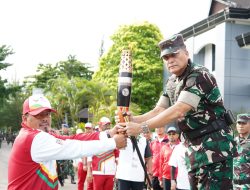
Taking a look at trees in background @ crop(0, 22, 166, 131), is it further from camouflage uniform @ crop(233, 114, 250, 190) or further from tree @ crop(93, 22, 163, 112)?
camouflage uniform @ crop(233, 114, 250, 190)

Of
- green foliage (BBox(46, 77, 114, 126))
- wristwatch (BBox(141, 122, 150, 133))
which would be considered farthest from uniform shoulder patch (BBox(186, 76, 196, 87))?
green foliage (BBox(46, 77, 114, 126))

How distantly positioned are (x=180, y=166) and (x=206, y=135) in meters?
6.16

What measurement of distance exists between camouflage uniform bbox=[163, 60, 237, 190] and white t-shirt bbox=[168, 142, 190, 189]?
5625 millimetres

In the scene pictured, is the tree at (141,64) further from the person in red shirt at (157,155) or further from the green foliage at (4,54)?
the person in red shirt at (157,155)

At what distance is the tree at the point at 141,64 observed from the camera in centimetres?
4138

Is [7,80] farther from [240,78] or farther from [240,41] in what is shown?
[240,41]

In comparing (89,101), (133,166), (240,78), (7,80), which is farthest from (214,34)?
(7,80)

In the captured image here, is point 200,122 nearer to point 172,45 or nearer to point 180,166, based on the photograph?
point 172,45

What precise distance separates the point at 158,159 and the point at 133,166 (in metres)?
3.88

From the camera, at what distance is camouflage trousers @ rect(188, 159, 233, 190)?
5.02m

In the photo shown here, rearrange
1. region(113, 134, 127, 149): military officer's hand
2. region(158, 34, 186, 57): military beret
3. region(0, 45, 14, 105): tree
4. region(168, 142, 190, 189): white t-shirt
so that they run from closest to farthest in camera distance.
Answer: region(158, 34, 186, 57): military beret < region(113, 134, 127, 149): military officer's hand < region(168, 142, 190, 189): white t-shirt < region(0, 45, 14, 105): tree

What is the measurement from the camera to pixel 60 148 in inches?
194

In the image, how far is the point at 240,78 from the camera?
93.7 ft

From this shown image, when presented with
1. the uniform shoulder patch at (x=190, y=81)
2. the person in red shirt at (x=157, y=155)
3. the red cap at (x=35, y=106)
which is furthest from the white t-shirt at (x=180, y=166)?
the red cap at (x=35, y=106)
